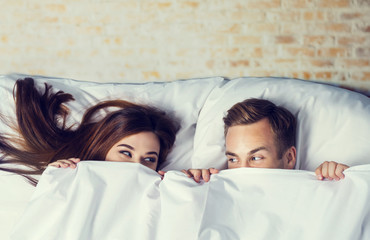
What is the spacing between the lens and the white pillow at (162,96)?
5.77 feet

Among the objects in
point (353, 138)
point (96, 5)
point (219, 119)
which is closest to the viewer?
point (353, 138)

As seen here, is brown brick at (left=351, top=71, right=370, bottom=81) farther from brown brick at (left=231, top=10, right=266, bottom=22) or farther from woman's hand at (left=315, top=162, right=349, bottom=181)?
woman's hand at (left=315, top=162, right=349, bottom=181)

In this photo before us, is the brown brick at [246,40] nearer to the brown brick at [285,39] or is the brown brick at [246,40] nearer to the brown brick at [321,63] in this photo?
the brown brick at [285,39]

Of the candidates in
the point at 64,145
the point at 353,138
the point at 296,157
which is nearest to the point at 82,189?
the point at 64,145

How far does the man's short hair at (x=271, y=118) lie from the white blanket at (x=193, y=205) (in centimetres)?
21

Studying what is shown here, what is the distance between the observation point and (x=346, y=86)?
1.92 meters

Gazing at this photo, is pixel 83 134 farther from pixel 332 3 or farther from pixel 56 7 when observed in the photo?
pixel 332 3

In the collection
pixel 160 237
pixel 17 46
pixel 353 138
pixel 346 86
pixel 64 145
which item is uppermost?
pixel 17 46

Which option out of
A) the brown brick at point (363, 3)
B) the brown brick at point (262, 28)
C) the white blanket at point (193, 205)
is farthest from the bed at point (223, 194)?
the brown brick at point (363, 3)

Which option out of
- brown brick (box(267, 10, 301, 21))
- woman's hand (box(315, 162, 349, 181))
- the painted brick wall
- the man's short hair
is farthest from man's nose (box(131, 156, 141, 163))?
brown brick (box(267, 10, 301, 21))

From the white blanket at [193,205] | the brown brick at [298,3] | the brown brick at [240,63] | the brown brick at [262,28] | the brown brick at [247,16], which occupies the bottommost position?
the white blanket at [193,205]

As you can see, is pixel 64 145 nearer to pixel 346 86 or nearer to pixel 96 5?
pixel 96 5

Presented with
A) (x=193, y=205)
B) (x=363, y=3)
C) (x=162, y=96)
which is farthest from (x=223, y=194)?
(x=363, y=3)

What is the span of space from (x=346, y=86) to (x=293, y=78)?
0.86ft
